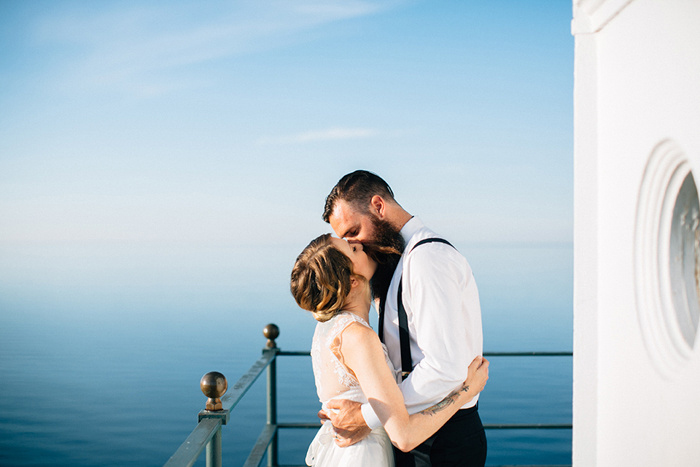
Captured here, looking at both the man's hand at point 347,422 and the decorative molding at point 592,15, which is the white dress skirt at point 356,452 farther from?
the decorative molding at point 592,15

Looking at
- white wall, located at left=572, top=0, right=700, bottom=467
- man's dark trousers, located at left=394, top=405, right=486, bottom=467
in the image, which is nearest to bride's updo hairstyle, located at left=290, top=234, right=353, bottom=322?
man's dark trousers, located at left=394, top=405, right=486, bottom=467

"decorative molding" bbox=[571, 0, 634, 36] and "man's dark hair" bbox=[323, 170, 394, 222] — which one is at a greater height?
"decorative molding" bbox=[571, 0, 634, 36]

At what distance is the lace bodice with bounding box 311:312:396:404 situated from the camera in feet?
6.53

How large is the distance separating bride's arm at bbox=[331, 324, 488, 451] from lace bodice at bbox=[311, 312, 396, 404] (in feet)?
0.13

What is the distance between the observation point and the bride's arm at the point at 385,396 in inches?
73.7

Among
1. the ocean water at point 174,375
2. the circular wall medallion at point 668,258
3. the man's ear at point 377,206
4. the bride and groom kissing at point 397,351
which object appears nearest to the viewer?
the circular wall medallion at point 668,258

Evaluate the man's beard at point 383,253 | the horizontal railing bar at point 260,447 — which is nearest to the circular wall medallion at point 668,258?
the man's beard at point 383,253

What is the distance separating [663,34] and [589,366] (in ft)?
4.08

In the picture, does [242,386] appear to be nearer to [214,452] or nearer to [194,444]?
[214,452]

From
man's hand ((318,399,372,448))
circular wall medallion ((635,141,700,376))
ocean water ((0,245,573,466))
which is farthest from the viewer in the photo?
ocean water ((0,245,573,466))

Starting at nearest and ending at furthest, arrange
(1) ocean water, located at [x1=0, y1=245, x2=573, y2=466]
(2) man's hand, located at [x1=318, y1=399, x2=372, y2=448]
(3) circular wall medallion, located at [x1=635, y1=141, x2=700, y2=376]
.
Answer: (3) circular wall medallion, located at [x1=635, y1=141, x2=700, y2=376] → (2) man's hand, located at [x1=318, y1=399, x2=372, y2=448] → (1) ocean water, located at [x1=0, y1=245, x2=573, y2=466]

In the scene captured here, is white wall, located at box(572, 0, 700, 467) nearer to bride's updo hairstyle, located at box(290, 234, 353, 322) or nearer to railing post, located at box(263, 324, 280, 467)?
bride's updo hairstyle, located at box(290, 234, 353, 322)

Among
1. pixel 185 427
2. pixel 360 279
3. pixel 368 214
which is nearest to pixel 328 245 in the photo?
pixel 360 279

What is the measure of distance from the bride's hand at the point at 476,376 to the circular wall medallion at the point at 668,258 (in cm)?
56
